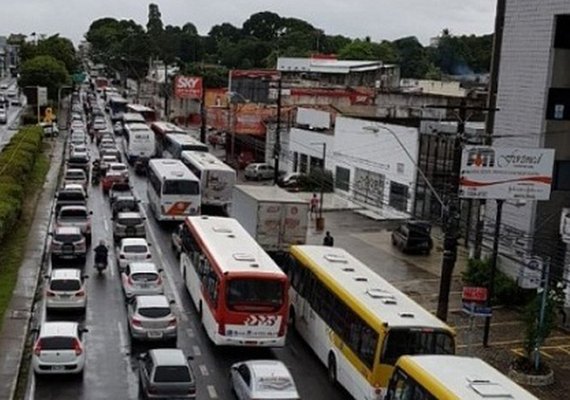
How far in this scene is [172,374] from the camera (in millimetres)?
20266

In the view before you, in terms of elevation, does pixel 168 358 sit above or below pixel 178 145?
below

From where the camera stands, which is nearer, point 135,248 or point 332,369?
point 332,369

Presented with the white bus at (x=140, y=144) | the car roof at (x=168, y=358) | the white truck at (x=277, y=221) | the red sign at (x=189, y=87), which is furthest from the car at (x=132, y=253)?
the red sign at (x=189, y=87)

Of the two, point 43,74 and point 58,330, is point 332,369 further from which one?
point 43,74

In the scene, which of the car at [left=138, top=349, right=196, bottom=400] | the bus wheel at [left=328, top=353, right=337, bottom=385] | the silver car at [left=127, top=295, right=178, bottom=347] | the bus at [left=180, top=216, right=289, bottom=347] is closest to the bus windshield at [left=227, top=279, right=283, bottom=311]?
the bus at [left=180, top=216, right=289, bottom=347]

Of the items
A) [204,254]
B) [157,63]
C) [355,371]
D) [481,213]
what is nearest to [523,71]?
[481,213]

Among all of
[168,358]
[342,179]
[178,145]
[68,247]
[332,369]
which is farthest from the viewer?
[178,145]

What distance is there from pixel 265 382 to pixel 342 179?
1438 inches

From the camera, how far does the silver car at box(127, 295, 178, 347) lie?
2520 cm

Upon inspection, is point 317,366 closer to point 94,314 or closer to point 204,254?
point 204,254

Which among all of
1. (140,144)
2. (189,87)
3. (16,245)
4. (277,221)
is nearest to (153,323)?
(277,221)

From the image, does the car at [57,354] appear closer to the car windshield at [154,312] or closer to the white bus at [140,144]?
the car windshield at [154,312]

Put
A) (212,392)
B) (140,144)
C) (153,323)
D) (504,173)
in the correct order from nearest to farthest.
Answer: (212,392) < (153,323) < (504,173) < (140,144)

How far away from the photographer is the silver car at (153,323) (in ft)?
82.7
